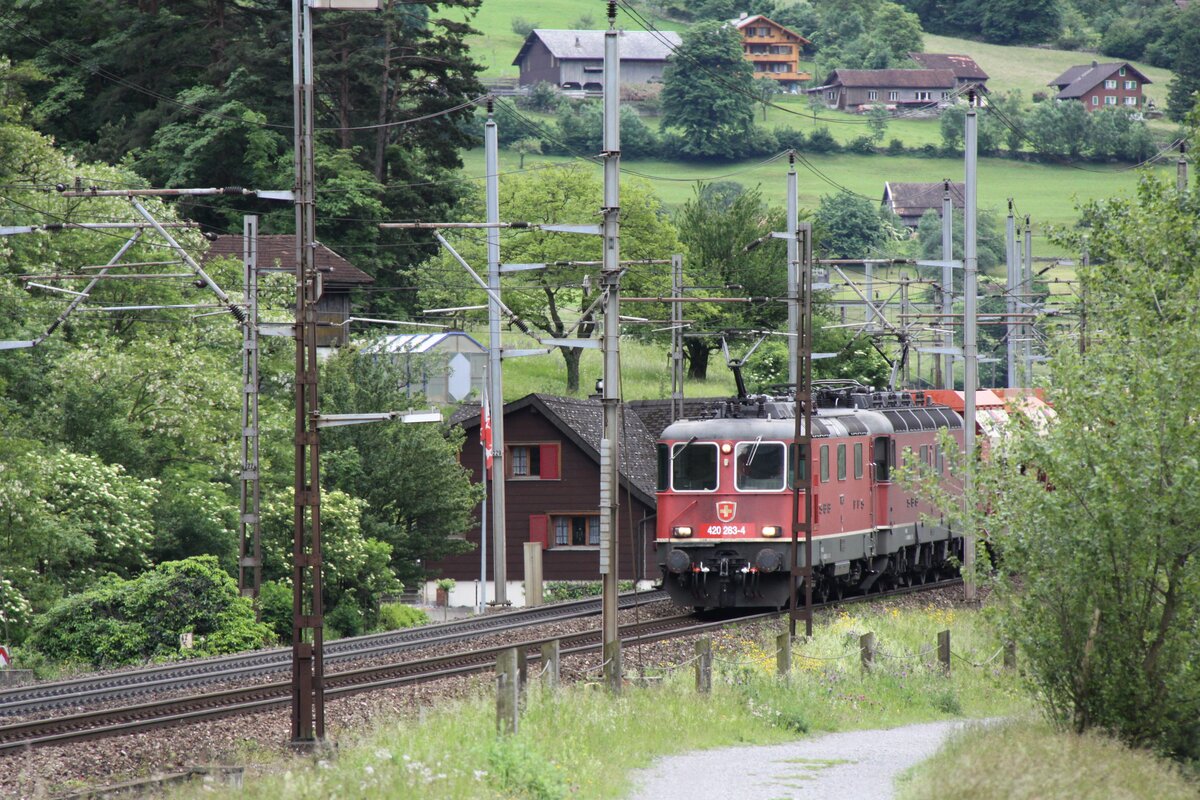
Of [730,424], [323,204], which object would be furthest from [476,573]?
[323,204]

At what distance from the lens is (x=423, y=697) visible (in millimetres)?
19828

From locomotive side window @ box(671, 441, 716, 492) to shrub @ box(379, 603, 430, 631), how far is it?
8856 mm

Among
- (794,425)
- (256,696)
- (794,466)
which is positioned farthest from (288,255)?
(256,696)

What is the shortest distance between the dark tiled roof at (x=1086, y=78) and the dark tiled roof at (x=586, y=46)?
134 feet

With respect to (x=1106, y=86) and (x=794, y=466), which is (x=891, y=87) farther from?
(x=794, y=466)

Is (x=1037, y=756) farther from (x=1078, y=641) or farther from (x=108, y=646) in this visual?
(x=108, y=646)

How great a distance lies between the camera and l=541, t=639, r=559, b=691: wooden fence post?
18.4 m

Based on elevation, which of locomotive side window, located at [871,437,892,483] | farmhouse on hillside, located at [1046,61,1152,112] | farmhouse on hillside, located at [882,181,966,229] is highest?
farmhouse on hillside, located at [1046,61,1152,112]

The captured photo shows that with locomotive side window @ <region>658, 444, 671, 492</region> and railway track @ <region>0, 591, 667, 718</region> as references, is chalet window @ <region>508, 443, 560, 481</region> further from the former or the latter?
locomotive side window @ <region>658, 444, 671, 492</region>

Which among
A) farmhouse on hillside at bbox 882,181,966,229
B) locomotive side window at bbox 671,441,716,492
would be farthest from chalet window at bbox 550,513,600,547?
farmhouse on hillside at bbox 882,181,966,229

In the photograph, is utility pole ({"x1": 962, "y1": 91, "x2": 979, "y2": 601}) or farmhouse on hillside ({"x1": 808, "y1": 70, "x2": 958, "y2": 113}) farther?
farmhouse on hillside ({"x1": 808, "y1": 70, "x2": 958, "y2": 113})

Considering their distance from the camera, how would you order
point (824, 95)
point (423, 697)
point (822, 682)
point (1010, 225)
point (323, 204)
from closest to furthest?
point (423, 697), point (822, 682), point (1010, 225), point (323, 204), point (824, 95)

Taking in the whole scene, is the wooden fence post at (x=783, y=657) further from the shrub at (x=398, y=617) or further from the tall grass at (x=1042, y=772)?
the shrub at (x=398, y=617)

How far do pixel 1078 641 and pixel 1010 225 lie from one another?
3615cm
